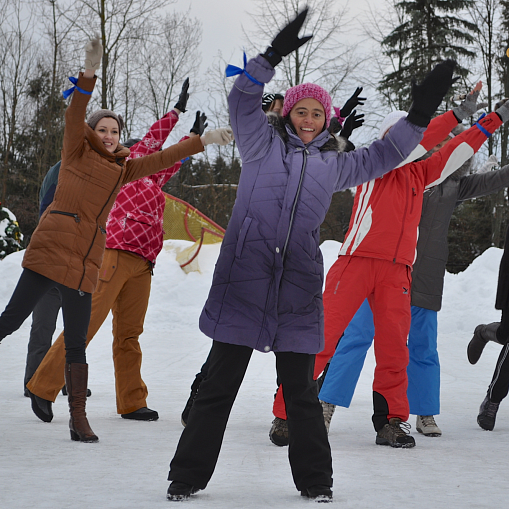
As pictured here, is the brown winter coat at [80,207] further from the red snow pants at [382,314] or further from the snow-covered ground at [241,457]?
the red snow pants at [382,314]

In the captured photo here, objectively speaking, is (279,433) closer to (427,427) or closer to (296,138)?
(427,427)

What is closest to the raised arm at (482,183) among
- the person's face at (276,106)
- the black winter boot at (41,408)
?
the person's face at (276,106)

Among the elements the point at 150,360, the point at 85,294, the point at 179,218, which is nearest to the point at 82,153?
the point at 85,294

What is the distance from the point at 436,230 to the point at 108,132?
2.11 metres

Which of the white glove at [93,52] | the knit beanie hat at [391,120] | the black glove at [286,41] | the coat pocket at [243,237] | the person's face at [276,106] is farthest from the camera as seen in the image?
the person's face at [276,106]

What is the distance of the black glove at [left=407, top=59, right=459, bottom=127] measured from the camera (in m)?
2.61

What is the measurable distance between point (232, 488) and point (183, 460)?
0.27 metres

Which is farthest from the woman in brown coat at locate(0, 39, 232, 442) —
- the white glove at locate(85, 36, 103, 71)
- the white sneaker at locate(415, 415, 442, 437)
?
the white sneaker at locate(415, 415, 442, 437)


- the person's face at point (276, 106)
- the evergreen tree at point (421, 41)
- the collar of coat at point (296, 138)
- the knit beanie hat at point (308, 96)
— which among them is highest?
the evergreen tree at point (421, 41)

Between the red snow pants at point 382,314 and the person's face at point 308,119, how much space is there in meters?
1.04

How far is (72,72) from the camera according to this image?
20078mm

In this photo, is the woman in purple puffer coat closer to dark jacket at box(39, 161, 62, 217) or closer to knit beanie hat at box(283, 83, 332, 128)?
knit beanie hat at box(283, 83, 332, 128)

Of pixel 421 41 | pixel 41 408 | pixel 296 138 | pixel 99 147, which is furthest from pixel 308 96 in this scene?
pixel 421 41

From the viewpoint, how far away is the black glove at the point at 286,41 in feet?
7.74
